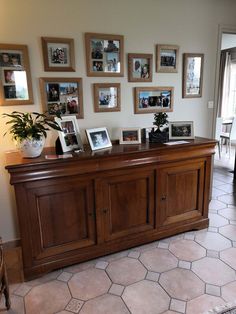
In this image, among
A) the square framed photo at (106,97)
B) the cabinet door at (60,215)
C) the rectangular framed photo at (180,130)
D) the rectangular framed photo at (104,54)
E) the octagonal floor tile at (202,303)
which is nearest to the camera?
the octagonal floor tile at (202,303)

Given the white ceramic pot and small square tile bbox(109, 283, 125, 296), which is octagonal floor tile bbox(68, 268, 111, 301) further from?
the white ceramic pot

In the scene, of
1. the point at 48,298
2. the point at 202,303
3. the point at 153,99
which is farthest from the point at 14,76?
the point at 202,303

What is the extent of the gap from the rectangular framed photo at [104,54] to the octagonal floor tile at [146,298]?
1858 millimetres

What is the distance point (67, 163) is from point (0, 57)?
3.41ft

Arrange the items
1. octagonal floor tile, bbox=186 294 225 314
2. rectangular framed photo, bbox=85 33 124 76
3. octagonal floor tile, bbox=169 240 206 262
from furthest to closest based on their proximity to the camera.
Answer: rectangular framed photo, bbox=85 33 124 76
octagonal floor tile, bbox=169 240 206 262
octagonal floor tile, bbox=186 294 225 314

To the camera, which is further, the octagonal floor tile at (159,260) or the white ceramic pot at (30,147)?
the octagonal floor tile at (159,260)

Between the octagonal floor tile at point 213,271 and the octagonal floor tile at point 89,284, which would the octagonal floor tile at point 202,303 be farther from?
the octagonal floor tile at point 89,284

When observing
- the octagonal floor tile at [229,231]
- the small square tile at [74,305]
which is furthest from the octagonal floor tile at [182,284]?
the octagonal floor tile at [229,231]

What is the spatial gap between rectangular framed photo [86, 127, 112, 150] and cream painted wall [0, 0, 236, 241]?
0.71 ft

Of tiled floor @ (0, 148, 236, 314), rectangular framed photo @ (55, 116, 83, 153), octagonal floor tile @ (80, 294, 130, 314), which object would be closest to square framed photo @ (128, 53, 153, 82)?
rectangular framed photo @ (55, 116, 83, 153)

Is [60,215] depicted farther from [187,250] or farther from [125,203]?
[187,250]

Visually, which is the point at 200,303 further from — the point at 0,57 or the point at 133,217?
the point at 0,57

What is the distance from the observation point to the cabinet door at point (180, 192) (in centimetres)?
230

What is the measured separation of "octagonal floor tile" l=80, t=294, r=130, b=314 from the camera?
1633 millimetres
